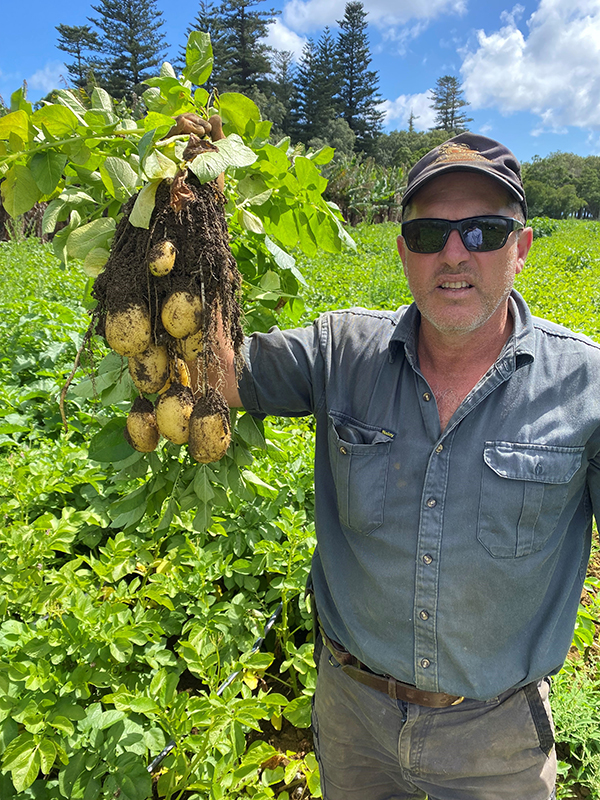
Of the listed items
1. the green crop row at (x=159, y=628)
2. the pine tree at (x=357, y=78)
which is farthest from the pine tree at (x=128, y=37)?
the green crop row at (x=159, y=628)

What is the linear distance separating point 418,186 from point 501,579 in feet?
3.55

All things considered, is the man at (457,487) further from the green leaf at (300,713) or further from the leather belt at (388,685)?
the green leaf at (300,713)

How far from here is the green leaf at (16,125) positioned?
1185 millimetres

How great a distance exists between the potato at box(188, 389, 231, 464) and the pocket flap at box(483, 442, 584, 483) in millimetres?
688

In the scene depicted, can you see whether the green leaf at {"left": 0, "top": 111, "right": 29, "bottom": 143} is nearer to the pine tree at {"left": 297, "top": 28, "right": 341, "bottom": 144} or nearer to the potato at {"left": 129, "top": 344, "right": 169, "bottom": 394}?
the potato at {"left": 129, "top": 344, "right": 169, "bottom": 394}

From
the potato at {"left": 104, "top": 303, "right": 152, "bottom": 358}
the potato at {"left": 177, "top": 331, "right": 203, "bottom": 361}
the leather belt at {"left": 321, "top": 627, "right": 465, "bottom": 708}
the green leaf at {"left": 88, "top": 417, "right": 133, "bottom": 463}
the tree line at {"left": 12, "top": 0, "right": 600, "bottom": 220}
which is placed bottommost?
the leather belt at {"left": 321, "top": 627, "right": 465, "bottom": 708}

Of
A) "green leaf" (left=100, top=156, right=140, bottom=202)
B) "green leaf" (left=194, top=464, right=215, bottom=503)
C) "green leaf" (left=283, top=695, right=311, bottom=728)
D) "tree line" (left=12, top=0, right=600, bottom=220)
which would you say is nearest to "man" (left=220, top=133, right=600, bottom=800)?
"green leaf" (left=194, top=464, right=215, bottom=503)

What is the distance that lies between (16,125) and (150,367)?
60cm

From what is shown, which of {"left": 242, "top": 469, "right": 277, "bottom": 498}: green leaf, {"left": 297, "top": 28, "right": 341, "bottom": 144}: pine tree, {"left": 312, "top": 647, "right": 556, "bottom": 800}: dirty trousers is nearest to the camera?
{"left": 312, "top": 647, "right": 556, "bottom": 800}: dirty trousers

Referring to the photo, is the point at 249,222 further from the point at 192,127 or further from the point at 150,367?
the point at 150,367

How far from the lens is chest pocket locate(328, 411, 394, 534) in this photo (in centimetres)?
151

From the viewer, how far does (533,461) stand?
4.58 ft

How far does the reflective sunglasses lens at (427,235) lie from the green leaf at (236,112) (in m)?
0.51

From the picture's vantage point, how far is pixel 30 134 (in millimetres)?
1242
